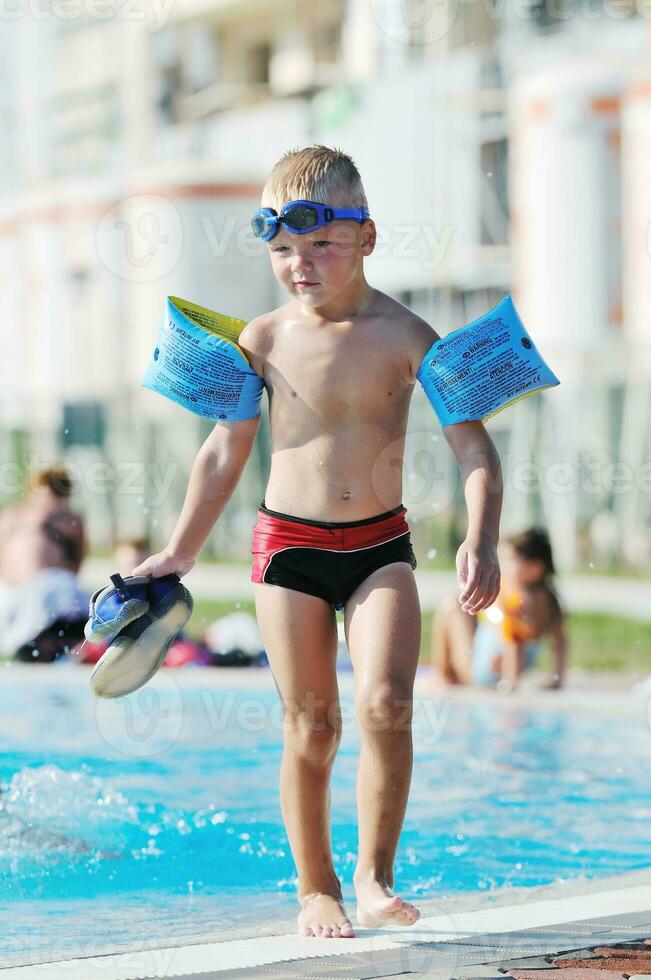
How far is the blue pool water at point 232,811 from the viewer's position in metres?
3.83

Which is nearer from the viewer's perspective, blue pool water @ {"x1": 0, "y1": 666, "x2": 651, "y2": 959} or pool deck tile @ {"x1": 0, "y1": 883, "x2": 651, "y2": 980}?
pool deck tile @ {"x1": 0, "y1": 883, "x2": 651, "y2": 980}

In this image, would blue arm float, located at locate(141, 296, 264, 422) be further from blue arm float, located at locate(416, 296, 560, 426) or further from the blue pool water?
the blue pool water

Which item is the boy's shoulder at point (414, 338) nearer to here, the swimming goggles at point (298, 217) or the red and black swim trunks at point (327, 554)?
the swimming goggles at point (298, 217)

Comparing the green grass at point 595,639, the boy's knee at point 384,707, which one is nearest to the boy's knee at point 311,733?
the boy's knee at point 384,707

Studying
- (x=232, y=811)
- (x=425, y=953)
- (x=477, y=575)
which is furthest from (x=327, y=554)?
(x=232, y=811)

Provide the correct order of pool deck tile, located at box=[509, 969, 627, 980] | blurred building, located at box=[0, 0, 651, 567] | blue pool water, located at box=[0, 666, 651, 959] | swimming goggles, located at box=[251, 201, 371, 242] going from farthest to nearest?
1. blurred building, located at box=[0, 0, 651, 567]
2. blue pool water, located at box=[0, 666, 651, 959]
3. swimming goggles, located at box=[251, 201, 371, 242]
4. pool deck tile, located at box=[509, 969, 627, 980]

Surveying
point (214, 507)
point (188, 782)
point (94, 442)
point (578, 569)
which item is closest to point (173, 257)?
point (94, 442)

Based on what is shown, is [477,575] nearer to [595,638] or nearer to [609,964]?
[609,964]

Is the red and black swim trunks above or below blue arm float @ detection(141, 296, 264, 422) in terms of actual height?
below

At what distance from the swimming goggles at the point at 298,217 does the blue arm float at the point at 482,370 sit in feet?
1.24

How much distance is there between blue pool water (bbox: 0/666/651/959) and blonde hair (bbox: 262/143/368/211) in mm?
1720

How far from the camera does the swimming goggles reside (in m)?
3.34

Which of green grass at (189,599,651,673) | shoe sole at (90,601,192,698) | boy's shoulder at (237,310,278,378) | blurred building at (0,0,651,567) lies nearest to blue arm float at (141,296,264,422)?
boy's shoulder at (237,310,278,378)

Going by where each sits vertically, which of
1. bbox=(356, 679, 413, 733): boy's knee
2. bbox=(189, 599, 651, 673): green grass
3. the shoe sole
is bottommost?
bbox=(189, 599, 651, 673): green grass
